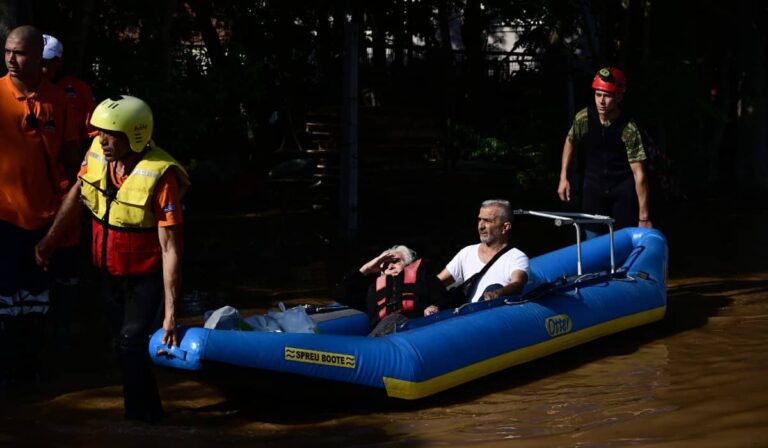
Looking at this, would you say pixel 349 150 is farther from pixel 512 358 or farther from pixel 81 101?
pixel 512 358

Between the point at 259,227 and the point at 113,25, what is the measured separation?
9.60ft

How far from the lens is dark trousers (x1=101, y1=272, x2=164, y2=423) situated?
6359mm

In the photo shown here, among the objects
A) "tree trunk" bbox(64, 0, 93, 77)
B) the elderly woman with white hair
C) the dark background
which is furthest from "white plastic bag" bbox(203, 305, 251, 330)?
"tree trunk" bbox(64, 0, 93, 77)

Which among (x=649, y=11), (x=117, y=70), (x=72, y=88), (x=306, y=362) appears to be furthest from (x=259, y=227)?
(x=306, y=362)

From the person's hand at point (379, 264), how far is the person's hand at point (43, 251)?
1.79 metres

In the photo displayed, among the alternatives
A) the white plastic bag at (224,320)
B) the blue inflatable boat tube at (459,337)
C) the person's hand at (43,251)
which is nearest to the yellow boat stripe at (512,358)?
the blue inflatable boat tube at (459,337)

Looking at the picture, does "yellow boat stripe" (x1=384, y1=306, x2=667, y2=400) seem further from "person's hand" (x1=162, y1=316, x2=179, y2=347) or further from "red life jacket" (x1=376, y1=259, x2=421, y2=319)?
"person's hand" (x1=162, y1=316, x2=179, y2=347)

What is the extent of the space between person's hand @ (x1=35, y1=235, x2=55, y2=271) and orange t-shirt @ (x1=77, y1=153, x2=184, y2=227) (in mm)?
974

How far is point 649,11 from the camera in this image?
1614cm

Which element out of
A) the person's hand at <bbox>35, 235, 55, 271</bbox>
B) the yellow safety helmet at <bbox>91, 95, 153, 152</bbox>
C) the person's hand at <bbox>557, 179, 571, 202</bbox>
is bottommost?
the person's hand at <bbox>35, 235, 55, 271</bbox>

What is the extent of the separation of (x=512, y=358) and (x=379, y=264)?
948 mm

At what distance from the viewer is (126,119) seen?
20.6ft

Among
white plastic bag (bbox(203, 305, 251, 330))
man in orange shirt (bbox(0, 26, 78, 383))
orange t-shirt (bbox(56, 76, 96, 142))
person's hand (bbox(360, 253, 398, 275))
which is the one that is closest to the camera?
white plastic bag (bbox(203, 305, 251, 330))

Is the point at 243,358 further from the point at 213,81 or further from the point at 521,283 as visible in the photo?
the point at 213,81
